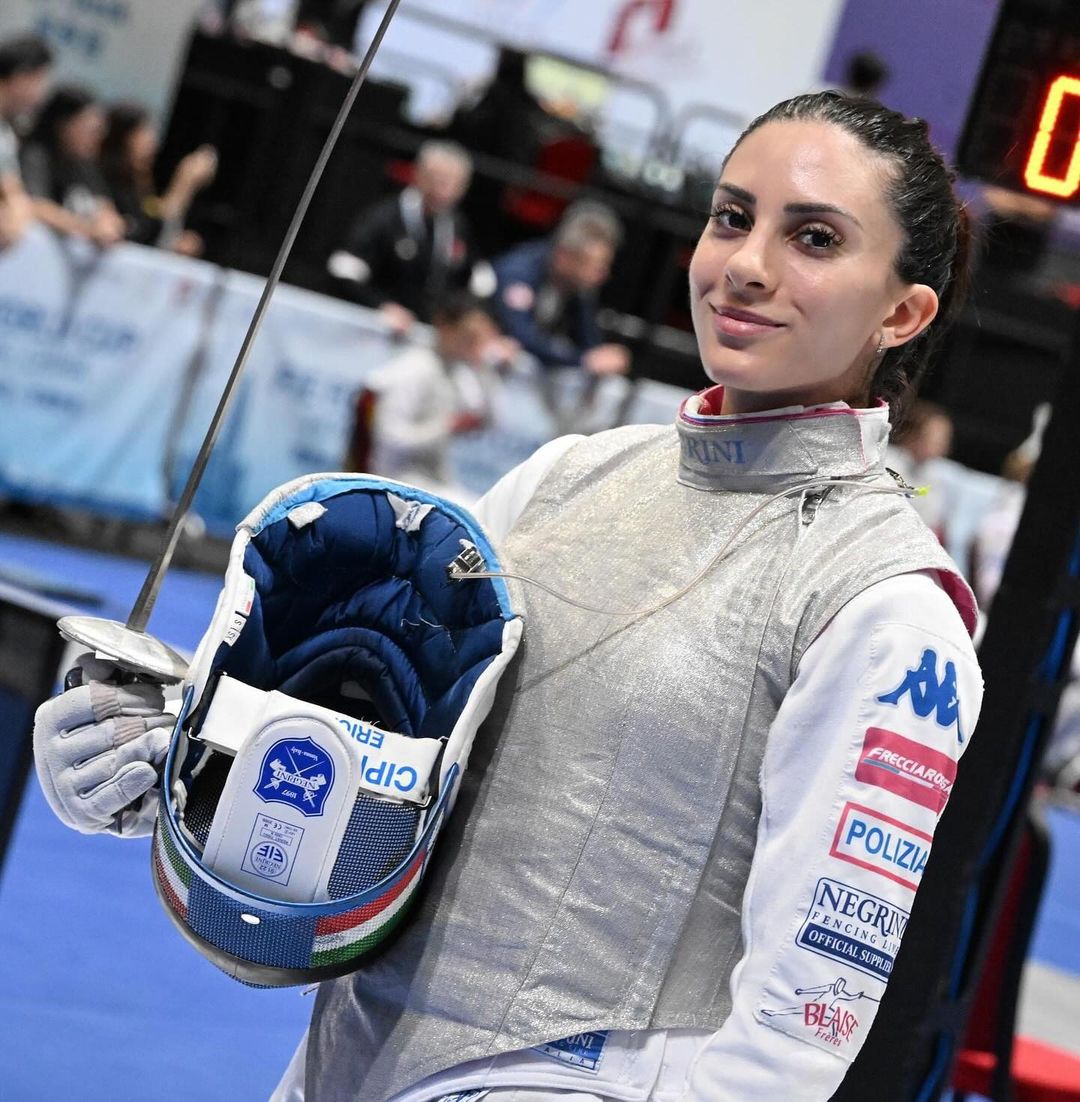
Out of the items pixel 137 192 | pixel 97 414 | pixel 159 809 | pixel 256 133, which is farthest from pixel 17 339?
pixel 159 809

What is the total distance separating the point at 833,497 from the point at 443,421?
595 cm

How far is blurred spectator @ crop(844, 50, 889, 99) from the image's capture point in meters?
5.48

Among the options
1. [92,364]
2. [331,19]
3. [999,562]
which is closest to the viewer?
[92,364]

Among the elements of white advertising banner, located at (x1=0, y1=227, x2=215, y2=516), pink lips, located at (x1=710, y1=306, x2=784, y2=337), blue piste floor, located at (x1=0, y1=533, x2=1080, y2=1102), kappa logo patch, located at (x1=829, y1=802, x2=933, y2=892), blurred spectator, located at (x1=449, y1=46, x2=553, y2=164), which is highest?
blurred spectator, located at (x1=449, y1=46, x2=553, y2=164)

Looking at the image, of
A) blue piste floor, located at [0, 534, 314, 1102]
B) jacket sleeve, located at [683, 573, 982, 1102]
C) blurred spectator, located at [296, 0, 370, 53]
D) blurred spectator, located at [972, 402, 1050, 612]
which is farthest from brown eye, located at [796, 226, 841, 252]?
blurred spectator, located at [296, 0, 370, 53]

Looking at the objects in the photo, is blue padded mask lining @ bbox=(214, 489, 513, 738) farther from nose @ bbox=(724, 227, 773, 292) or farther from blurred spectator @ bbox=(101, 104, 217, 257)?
blurred spectator @ bbox=(101, 104, 217, 257)

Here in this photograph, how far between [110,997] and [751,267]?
8.28 feet

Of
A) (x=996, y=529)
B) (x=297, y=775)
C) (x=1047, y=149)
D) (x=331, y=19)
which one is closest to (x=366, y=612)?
(x=297, y=775)

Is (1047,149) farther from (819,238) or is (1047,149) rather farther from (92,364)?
(92,364)

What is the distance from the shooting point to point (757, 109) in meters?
8.92

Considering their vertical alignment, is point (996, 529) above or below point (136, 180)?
below

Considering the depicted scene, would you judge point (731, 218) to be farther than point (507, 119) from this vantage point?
No

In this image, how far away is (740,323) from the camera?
1438mm

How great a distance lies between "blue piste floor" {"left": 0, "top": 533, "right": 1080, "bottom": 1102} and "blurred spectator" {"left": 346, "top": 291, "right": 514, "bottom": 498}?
3.10 meters
